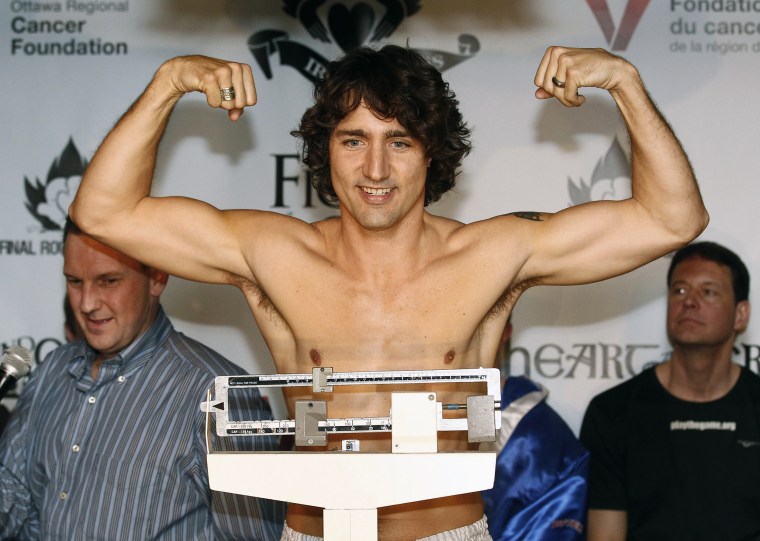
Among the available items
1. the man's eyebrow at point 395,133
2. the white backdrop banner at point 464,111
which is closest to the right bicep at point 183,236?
the man's eyebrow at point 395,133

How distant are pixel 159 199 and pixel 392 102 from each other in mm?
618

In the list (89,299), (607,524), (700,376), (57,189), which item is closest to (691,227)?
(700,376)

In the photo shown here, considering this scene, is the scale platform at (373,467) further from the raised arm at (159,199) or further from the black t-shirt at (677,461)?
the black t-shirt at (677,461)

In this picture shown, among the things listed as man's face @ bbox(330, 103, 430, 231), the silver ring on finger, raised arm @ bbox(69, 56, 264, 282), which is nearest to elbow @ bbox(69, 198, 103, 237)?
raised arm @ bbox(69, 56, 264, 282)

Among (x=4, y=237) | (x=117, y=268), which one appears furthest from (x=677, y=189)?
(x=4, y=237)

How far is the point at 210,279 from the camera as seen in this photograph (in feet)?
9.25

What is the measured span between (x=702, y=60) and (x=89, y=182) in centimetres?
223

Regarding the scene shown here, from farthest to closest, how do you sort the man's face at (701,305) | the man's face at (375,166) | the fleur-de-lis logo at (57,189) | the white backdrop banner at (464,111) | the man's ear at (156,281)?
the fleur-de-lis logo at (57,189) → the white backdrop banner at (464,111) → the man's face at (701,305) → the man's ear at (156,281) → the man's face at (375,166)

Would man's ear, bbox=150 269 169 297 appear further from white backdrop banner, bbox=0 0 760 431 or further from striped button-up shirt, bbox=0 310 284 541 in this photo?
white backdrop banner, bbox=0 0 760 431

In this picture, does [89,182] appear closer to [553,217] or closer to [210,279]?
[210,279]

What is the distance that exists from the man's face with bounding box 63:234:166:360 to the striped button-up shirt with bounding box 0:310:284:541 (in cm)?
5

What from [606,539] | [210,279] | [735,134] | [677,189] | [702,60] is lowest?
[606,539]

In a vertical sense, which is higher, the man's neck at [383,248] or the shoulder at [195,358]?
the man's neck at [383,248]

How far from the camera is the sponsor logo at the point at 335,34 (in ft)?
12.8
